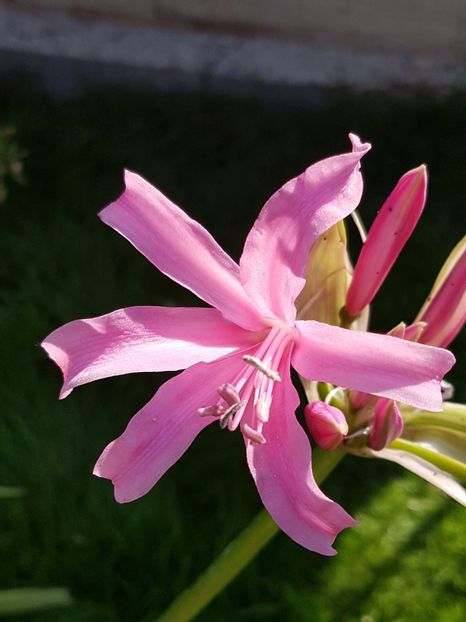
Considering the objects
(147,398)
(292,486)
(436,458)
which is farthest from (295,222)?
(147,398)

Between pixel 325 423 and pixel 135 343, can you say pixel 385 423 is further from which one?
pixel 135 343

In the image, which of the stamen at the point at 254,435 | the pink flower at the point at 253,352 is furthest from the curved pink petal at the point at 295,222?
the stamen at the point at 254,435

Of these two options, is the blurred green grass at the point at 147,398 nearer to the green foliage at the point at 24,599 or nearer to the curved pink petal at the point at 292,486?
the green foliage at the point at 24,599

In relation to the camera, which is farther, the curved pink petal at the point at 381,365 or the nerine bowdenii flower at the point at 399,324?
the nerine bowdenii flower at the point at 399,324

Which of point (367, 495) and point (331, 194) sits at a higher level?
point (331, 194)

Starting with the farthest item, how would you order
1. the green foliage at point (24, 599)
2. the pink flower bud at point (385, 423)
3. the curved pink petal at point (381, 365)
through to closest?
the green foliage at point (24, 599), the pink flower bud at point (385, 423), the curved pink petal at point (381, 365)

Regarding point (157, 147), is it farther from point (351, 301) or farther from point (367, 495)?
point (351, 301)

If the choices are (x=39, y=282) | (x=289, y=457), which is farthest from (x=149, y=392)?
(x=289, y=457)
